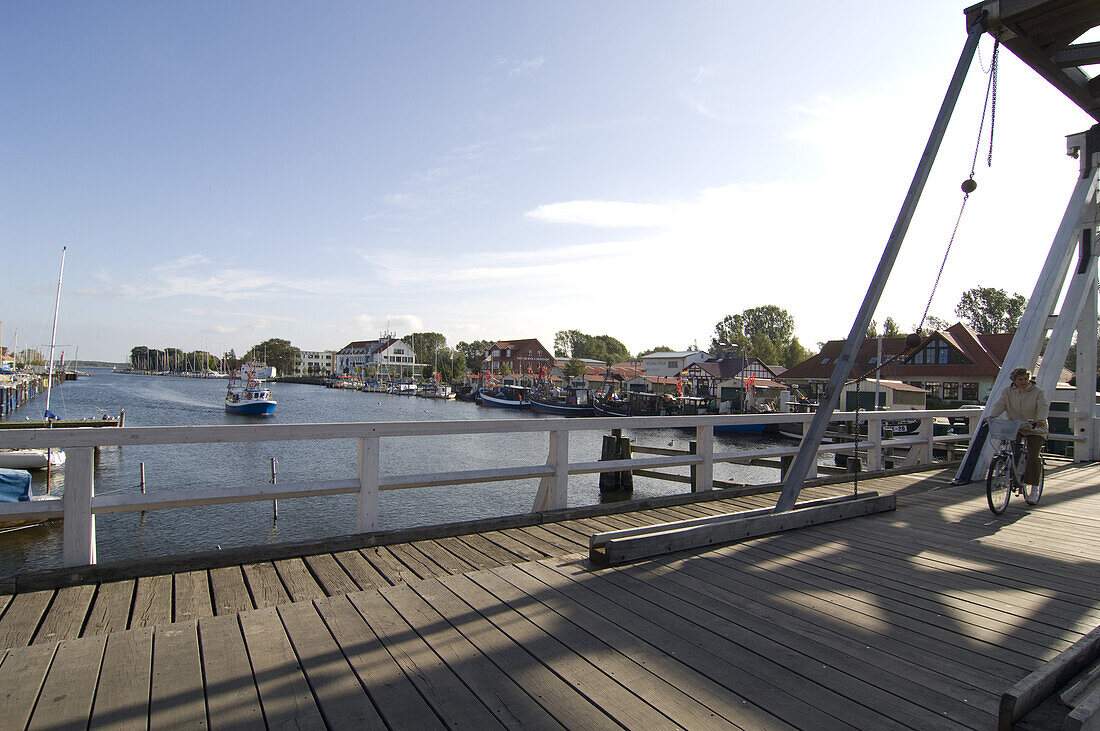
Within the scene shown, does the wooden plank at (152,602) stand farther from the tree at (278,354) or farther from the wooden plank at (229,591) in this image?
the tree at (278,354)

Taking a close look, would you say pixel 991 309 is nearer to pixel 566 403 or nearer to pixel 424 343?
pixel 566 403

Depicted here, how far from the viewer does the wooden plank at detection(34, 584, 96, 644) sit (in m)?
2.86

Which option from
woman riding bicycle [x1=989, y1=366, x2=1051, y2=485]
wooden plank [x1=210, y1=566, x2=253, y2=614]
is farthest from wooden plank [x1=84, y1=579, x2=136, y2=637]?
woman riding bicycle [x1=989, y1=366, x2=1051, y2=485]

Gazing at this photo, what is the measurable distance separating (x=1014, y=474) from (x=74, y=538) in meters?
8.18

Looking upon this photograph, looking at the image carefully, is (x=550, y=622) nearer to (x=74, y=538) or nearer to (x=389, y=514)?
(x=74, y=538)

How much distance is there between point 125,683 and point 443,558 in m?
2.04

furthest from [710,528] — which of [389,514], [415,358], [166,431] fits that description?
[415,358]

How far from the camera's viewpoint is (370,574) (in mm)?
3832

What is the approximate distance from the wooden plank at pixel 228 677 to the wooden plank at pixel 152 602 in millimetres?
258

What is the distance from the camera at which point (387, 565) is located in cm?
402

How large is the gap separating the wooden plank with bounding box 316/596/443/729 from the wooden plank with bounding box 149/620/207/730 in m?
0.57

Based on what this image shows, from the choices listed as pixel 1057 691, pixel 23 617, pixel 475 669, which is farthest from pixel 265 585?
pixel 1057 691

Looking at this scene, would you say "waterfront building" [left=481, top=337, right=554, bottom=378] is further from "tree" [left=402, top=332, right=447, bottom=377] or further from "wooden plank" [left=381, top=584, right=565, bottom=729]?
"wooden plank" [left=381, top=584, right=565, bottom=729]

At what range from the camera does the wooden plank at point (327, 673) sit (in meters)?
2.19
